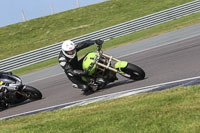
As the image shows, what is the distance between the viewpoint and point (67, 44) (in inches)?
384

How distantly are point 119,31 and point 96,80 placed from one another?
47.1 feet

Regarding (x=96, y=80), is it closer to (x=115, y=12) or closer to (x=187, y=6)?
(x=187, y=6)

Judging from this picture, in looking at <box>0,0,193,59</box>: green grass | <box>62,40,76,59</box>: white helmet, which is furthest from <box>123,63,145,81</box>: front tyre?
<box>0,0,193,59</box>: green grass

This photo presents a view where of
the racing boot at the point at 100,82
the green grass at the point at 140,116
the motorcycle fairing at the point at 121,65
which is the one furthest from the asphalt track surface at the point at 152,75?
the green grass at the point at 140,116

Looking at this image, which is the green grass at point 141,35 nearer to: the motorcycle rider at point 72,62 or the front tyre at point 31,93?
the front tyre at point 31,93

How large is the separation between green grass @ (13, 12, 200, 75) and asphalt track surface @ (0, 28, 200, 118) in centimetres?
740

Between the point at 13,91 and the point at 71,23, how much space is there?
22894mm

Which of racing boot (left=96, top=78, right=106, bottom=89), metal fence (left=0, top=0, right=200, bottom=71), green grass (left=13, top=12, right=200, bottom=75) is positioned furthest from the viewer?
metal fence (left=0, top=0, right=200, bottom=71)

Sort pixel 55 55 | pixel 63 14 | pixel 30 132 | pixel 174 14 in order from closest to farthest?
1. pixel 30 132
2. pixel 55 55
3. pixel 174 14
4. pixel 63 14

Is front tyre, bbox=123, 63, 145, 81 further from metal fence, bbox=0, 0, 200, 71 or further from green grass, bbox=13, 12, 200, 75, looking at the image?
metal fence, bbox=0, 0, 200, 71

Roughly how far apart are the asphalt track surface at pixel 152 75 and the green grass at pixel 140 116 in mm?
1768

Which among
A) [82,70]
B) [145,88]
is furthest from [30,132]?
[82,70]

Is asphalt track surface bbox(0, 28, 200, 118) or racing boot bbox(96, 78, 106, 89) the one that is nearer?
asphalt track surface bbox(0, 28, 200, 118)

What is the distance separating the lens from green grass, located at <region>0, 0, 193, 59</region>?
3033 cm
